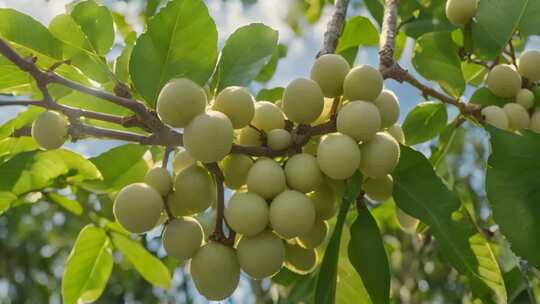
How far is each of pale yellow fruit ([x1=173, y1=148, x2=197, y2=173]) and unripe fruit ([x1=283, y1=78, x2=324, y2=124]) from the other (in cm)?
17

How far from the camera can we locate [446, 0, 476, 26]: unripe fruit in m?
1.37

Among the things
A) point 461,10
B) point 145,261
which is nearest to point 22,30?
point 145,261

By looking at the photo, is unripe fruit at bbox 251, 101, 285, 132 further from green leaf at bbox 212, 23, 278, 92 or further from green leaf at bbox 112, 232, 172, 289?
green leaf at bbox 112, 232, 172, 289

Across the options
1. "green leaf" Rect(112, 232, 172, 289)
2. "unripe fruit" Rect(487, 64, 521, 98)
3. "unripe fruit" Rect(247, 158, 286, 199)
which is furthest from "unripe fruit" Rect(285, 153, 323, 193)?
"green leaf" Rect(112, 232, 172, 289)

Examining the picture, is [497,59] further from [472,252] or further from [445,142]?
[472,252]

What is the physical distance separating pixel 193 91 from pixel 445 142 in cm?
77

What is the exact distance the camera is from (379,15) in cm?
163

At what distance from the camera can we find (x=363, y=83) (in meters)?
0.96

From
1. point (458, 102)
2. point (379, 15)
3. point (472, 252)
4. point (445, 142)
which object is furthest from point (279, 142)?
point (379, 15)

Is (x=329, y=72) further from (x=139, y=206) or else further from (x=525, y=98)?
(x=525, y=98)

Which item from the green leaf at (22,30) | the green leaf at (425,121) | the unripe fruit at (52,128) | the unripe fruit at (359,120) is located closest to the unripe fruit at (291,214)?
the unripe fruit at (359,120)

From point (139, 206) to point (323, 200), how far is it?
0.95ft

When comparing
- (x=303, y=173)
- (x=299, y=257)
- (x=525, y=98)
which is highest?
(x=303, y=173)

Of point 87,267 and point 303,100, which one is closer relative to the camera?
point 303,100
